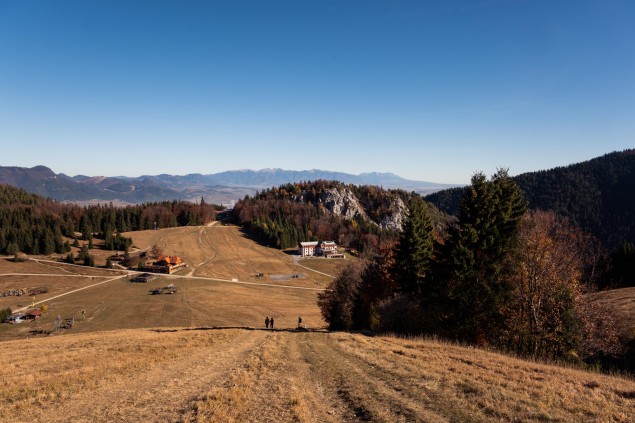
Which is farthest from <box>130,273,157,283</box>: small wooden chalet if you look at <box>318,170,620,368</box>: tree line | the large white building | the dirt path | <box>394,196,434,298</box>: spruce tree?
the dirt path

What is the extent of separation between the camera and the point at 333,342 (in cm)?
2731

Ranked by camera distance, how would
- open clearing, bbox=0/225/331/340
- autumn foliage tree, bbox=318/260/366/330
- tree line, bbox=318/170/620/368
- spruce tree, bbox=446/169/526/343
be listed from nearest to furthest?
tree line, bbox=318/170/620/368 → spruce tree, bbox=446/169/526/343 → autumn foliage tree, bbox=318/260/366/330 → open clearing, bbox=0/225/331/340

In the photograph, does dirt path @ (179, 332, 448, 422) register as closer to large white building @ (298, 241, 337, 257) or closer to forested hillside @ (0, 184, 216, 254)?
forested hillside @ (0, 184, 216, 254)

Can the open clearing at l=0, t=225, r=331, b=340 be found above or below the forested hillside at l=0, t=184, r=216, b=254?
below

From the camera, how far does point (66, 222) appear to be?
147375 millimetres

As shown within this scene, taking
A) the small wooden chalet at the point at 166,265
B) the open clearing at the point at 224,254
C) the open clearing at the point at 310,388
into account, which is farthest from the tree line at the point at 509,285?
the small wooden chalet at the point at 166,265

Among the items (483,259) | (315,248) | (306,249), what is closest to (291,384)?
(483,259)

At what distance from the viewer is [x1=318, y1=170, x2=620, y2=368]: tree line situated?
25.5 m

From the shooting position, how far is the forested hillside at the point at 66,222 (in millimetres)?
120125

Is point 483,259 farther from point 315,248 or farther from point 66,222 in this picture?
point 66,222

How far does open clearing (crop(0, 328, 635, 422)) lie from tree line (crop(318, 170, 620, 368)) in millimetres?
7206

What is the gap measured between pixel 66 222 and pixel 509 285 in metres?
174

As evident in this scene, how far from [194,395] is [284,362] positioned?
6.92 m

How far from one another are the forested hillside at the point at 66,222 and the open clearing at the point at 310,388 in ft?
408
